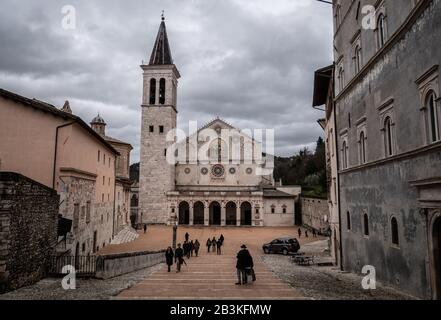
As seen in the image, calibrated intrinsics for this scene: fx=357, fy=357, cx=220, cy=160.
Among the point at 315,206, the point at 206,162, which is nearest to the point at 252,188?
the point at 206,162

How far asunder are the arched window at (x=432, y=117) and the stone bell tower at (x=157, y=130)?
50.1 metres

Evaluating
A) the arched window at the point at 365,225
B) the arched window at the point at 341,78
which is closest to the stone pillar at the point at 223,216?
the arched window at the point at 341,78

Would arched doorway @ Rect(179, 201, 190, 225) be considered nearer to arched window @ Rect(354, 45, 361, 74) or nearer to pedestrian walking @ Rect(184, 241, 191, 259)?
pedestrian walking @ Rect(184, 241, 191, 259)

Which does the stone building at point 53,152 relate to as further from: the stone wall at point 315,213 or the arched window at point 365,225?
the stone wall at point 315,213

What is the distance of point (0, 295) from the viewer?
35.6 feet

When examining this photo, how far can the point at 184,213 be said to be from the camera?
196ft

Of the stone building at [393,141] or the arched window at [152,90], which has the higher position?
the arched window at [152,90]

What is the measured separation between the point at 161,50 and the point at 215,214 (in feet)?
96.3

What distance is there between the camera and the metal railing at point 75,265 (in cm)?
1459

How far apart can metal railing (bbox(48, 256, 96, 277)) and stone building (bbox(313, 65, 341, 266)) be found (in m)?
12.3

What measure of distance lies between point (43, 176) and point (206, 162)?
44.2 metres

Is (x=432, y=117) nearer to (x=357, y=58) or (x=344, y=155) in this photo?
(x=357, y=58)

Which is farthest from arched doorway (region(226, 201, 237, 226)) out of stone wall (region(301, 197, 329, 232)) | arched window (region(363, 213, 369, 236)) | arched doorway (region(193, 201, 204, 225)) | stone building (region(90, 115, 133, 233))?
arched window (region(363, 213, 369, 236))

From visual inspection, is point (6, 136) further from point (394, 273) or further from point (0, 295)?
point (394, 273)
